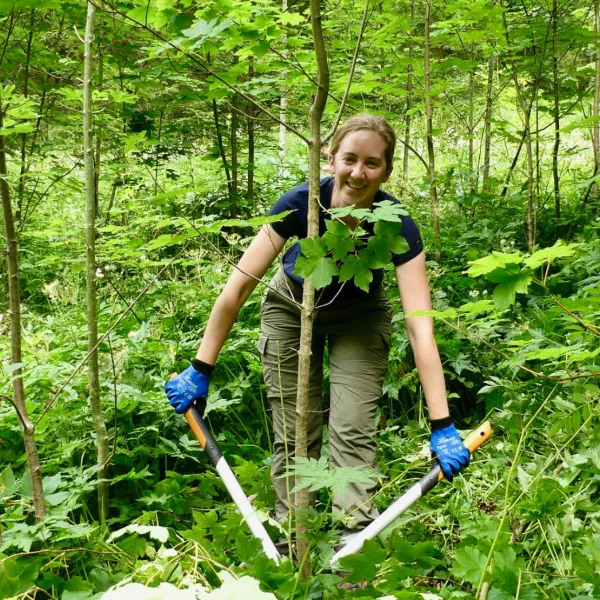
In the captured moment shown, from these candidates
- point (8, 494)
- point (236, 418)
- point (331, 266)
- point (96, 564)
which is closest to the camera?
point (331, 266)

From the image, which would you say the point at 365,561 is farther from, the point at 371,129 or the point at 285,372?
the point at 371,129

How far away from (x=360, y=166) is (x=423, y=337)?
2.28ft

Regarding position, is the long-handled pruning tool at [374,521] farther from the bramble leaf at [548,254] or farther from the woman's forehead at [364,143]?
the woman's forehead at [364,143]

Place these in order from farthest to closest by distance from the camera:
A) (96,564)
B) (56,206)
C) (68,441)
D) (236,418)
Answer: (56,206) → (236,418) → (68,441) → (96,564)

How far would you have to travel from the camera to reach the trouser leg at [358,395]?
216 cm

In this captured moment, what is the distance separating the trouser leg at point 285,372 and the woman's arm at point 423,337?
1.60 feet

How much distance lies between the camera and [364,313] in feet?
8.32

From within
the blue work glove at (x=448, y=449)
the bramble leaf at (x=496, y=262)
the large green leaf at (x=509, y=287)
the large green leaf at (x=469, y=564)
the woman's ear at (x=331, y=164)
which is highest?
the woman's ear at (x=331, y=164)

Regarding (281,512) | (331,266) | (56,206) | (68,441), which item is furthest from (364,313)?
(56,206)

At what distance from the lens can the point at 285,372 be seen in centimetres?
258

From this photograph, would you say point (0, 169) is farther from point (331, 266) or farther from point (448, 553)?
point (448, 553)

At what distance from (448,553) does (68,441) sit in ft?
5.97

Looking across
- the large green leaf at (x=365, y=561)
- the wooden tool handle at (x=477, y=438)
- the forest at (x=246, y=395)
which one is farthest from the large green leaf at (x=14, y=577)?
the wooden tool handle at (x=477, y=438)

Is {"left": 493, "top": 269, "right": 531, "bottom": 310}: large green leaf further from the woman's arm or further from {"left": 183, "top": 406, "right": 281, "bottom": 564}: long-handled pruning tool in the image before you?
{"left": 183, "top": 406, "right": 281, "bottom": 564}: long-handled pruning tool
